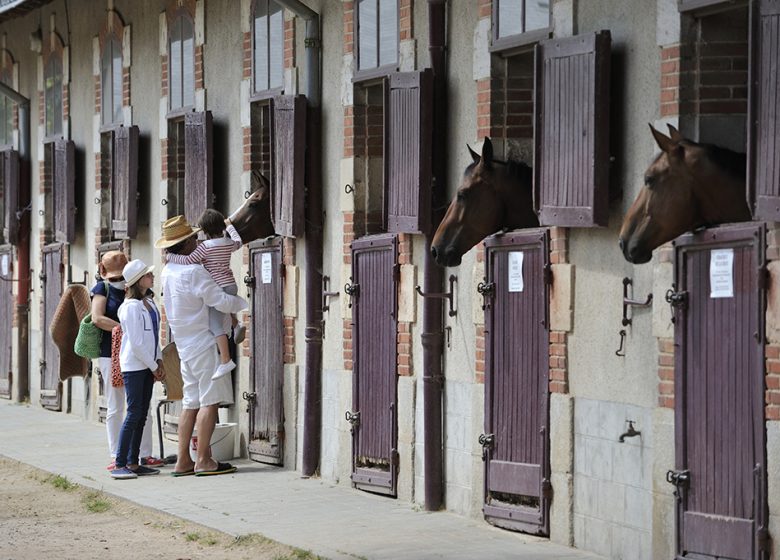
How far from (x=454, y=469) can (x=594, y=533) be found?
1.67 metres

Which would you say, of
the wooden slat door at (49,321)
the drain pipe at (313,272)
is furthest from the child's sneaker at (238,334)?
the wooden slat door at (49,321)

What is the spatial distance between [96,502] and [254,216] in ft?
9.36

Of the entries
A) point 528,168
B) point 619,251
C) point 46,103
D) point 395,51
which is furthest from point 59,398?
point 619,251

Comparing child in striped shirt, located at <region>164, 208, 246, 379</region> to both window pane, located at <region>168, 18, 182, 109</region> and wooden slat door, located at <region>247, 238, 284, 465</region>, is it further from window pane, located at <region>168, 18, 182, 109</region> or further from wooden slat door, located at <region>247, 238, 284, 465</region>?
window pane, located at <region>168, 18, 182, 109</region>

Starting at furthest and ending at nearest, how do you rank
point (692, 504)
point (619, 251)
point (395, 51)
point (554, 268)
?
point (395, 51) < point (554, 268) < point (619, 251) < point (692, 504)

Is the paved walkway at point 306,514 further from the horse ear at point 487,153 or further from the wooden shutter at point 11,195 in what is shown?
the wooden shutter at point 11,195

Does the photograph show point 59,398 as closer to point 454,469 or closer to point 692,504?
point 454,469

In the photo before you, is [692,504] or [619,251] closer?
[692,504]

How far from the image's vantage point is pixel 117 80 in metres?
16.9

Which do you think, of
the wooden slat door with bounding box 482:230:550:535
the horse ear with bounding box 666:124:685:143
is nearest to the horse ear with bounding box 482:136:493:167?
the wooden slat door with bounding box 482:230:550:535

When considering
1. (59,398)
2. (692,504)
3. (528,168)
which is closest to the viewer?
(692,504)

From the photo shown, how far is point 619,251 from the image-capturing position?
29.0ft

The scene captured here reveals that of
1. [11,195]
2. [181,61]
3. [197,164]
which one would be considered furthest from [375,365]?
[11,195]

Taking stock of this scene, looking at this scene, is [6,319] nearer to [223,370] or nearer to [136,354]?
[136,354]
